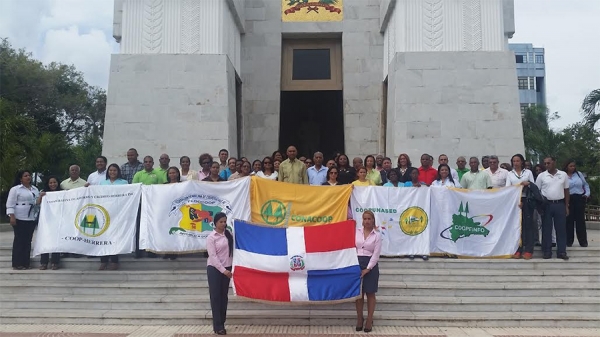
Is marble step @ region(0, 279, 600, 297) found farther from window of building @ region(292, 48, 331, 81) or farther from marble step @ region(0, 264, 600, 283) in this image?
window of building @ region(292, 48, 331, 81)

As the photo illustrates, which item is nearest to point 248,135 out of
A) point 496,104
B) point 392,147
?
point 392,147

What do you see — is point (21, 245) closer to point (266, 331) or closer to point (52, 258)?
point (52, 258)

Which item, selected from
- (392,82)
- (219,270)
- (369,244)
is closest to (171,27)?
(392,82)

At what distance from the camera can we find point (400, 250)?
8.97 meters

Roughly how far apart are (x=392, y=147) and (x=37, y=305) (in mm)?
8720

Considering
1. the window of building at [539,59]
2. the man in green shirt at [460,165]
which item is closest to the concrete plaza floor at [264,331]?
the man in green shirt at [460,165]

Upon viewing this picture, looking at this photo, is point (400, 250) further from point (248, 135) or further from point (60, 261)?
point (248, 135)

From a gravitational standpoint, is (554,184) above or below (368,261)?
above

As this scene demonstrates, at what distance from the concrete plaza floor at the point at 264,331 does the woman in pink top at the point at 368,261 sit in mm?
251

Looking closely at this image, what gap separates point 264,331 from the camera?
6922mm

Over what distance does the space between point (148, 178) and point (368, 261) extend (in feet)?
15.1

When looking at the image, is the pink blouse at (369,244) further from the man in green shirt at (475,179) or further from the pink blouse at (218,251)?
the man in green shirt at (475,179)

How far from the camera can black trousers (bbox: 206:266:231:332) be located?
6.81 m

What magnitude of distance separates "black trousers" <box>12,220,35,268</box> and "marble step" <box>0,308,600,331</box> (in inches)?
60.7
